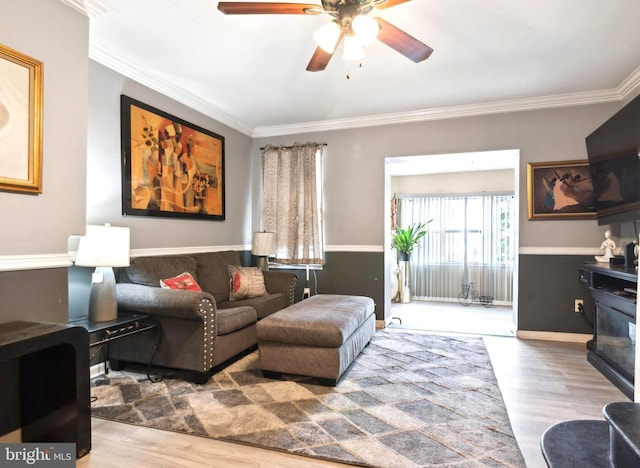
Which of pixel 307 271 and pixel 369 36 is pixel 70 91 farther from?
pixel 307 271

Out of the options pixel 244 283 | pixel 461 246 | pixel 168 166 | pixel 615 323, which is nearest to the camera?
pixel 615 323

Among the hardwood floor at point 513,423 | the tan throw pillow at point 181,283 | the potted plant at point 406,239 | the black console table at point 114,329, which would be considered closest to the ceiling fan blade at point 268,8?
the black console table at point 114,329

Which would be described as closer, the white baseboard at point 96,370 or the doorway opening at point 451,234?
the white baseboard at point 96,370

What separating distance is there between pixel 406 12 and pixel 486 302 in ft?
16.6

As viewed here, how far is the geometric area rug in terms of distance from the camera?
1.86 metres

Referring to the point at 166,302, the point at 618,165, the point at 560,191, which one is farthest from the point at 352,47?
the point at 560,191

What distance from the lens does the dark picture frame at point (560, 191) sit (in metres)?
3.76

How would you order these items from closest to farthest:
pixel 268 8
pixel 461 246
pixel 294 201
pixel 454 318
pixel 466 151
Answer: pixel 268 8 → pixel 466 151 → pixel 294 201 → pixel 454 318 → pixel 461 246

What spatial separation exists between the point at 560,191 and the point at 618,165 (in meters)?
0.99

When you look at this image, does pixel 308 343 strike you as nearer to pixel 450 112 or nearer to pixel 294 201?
pixel 294 201

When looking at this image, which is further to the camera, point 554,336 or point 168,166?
point 554,336

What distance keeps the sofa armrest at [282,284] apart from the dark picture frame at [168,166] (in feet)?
3.24

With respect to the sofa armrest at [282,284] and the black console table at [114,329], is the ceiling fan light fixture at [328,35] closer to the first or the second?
the black console table at [114,329]

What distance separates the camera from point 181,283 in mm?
3133
